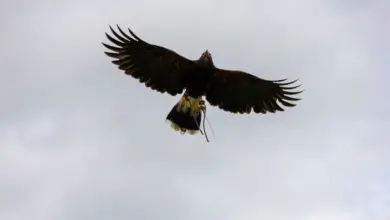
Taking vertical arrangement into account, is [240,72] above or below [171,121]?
above

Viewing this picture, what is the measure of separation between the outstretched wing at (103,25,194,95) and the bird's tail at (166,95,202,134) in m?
0.41

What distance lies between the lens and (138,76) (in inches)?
1134

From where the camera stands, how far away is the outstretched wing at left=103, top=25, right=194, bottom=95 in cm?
2830

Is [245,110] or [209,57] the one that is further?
[245,110]

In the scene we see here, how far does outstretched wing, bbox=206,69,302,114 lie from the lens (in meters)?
29.2

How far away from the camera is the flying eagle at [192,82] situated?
28.4 meters

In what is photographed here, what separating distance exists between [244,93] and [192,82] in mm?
1862

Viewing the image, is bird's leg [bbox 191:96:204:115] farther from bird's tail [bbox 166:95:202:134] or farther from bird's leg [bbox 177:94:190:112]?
bird's leg [bbox 177:94:190:112]

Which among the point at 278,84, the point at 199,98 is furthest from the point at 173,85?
the point at 278,84

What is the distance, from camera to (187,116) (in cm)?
2905

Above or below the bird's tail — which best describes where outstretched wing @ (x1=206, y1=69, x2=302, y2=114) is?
above

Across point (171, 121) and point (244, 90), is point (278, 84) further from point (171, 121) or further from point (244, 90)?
point (171, 121)

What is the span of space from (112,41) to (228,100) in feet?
12.6

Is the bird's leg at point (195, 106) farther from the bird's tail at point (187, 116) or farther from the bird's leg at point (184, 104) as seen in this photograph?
the bird's leg at point (184, 104)
